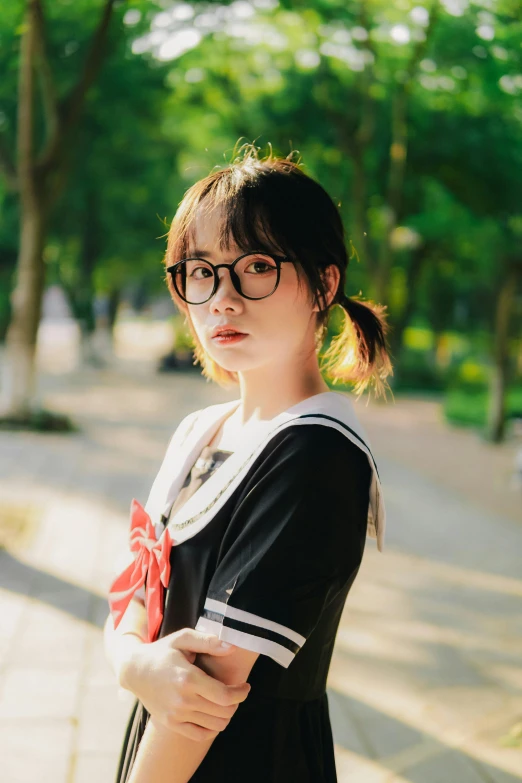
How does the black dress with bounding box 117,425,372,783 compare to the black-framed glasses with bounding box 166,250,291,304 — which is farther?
the black-framed glasses with bounding box 166,250,291,304

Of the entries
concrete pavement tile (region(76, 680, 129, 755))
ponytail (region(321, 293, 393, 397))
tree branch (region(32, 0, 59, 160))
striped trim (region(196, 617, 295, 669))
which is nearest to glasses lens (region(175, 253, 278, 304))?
ponytail (region(321, 293, 393, 397))

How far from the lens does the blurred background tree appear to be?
10352 mm

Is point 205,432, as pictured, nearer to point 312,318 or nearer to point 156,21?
point 312,318

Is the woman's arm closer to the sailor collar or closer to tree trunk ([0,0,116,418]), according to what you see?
the sailor collar

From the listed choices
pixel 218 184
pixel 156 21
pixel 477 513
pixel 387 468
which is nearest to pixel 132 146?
pixel 156 21

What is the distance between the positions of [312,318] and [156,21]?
967 centimetres

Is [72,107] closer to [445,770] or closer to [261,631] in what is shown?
[445,770]

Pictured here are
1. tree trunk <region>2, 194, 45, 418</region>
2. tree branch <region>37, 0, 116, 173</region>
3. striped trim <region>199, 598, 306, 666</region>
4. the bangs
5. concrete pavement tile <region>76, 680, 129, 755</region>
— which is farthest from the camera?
tree trunk <region>2, 194, 45, 418</region>

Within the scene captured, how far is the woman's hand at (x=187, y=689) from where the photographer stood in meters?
1.06

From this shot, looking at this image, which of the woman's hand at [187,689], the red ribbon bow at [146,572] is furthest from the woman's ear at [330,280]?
the woman's hand at [187,689]

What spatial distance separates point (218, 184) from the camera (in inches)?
48.5

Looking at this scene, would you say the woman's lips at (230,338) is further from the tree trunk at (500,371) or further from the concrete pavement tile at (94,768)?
the tree trunk at (500,371)

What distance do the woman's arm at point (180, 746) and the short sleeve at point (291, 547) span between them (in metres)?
0.04

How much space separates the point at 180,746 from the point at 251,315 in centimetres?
65
